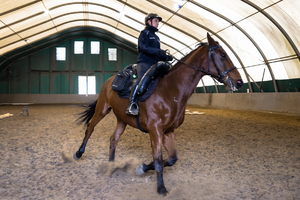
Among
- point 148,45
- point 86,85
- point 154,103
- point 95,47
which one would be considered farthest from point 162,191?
point 95,47

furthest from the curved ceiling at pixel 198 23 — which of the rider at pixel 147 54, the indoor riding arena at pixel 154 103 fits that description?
the rider at pixel 147 54

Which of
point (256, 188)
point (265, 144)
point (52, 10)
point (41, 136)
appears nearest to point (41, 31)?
point (52, 10)

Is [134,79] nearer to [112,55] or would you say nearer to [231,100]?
[231,100]

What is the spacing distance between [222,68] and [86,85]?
27825 mm

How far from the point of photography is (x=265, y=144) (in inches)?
247

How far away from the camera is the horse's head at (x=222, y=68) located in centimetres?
355

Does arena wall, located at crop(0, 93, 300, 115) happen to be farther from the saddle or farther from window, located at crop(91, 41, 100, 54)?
the saddle

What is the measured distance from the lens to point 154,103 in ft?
12.2

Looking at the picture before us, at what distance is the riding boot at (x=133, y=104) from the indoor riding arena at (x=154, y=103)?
0.46ft

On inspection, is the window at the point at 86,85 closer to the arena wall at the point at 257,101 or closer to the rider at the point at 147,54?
the arena wall at the point at 257,101

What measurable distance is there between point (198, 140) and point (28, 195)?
4.69m

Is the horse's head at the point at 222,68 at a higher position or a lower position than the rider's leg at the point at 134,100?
higher

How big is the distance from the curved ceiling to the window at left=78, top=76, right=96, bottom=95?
7488mm

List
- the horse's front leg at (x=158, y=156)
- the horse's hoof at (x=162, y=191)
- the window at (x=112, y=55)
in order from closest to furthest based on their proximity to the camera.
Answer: the horse's hoof at (x=162, y=191) < the horse's front leg at (x=158, y=156) < the window at (x=112, y=55)
